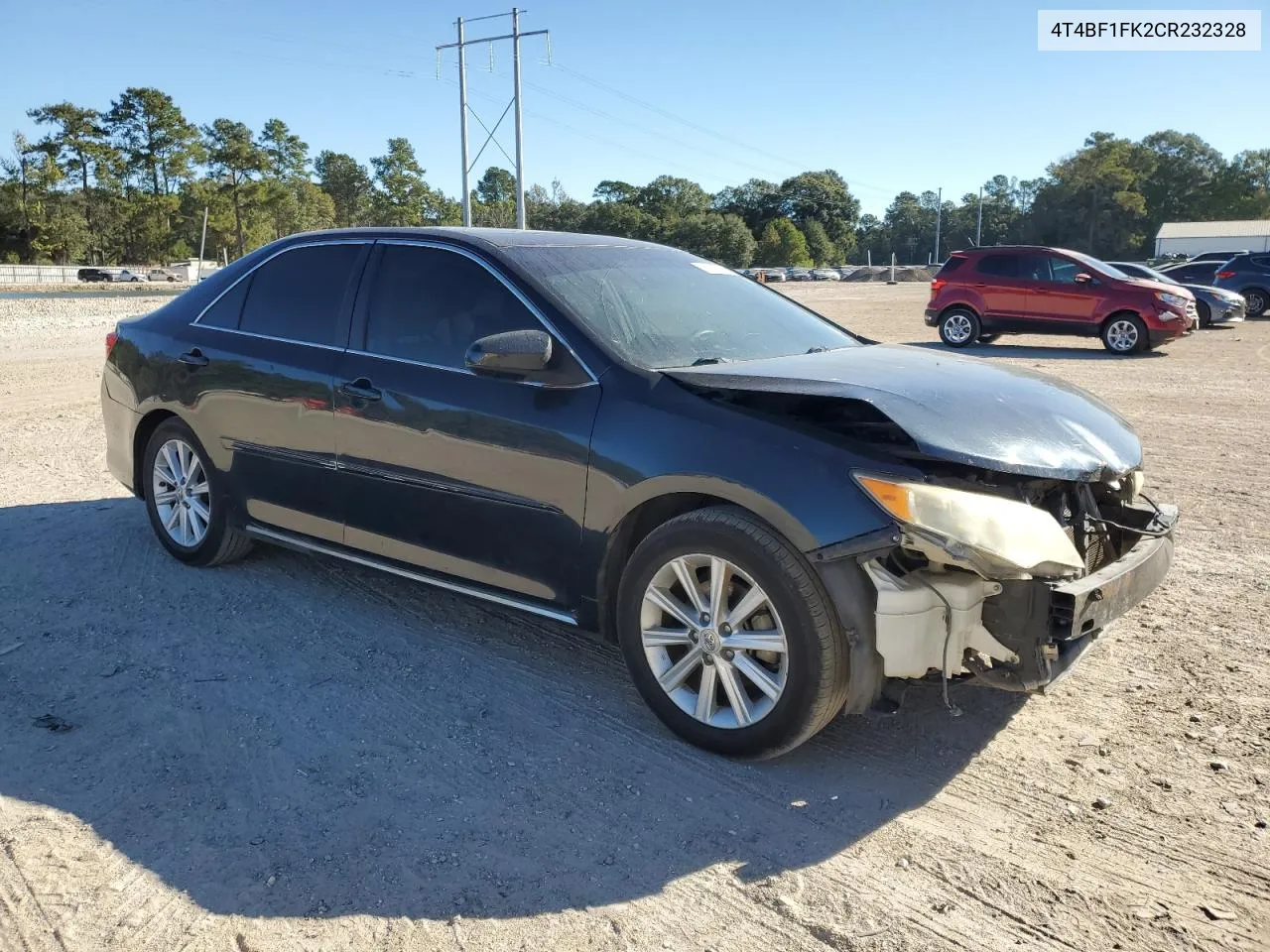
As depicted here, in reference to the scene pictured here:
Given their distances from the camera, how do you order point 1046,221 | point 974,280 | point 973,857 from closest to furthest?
point 973,857 → point 974,280 → point 1046,221

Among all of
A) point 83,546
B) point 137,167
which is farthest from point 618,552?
point 137,167

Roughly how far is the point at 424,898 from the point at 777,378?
1.97 meters

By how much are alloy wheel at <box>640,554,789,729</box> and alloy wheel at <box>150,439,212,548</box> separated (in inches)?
112

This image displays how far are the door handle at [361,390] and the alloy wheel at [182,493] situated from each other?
1270 millimetres

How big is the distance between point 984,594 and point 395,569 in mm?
2427

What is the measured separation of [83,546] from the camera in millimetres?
5766

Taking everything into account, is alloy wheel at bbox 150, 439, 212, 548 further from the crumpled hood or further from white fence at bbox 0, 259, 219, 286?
white fence at bbox 0, 259, 219, 286

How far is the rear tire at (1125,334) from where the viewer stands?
666 inches

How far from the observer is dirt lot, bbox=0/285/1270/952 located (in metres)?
2.66

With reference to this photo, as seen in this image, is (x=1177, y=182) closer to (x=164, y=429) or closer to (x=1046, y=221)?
(x=1046, y=221)

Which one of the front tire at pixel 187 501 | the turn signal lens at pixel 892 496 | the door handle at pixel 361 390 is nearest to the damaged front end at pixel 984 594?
the turn signal lens at pixel 892 496

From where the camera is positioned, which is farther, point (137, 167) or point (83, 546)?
point (137, 167)

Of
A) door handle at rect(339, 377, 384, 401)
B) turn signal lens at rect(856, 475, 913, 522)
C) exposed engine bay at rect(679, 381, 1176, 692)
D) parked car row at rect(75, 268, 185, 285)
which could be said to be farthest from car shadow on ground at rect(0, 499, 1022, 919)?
parked car row at rect(75, 268, 185, 285)

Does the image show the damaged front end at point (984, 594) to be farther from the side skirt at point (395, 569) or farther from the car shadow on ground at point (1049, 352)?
the car shadow on ground at point (1049, 352)
